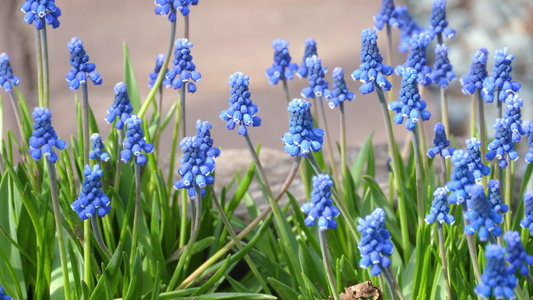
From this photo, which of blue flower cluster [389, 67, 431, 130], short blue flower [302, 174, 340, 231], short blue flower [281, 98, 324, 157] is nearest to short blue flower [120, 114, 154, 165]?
short blue flower [281, 98, 324, 157]

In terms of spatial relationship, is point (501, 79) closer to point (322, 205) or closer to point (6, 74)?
point (322, 205)

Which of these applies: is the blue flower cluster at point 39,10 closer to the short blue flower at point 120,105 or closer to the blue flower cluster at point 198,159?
the short blue flower at point 120,105

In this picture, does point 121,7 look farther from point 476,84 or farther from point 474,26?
point 476,84

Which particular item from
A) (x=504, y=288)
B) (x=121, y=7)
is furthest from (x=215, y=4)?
(x=504, y=288)

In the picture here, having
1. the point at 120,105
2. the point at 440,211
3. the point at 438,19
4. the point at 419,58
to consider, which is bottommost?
the point at 440,211

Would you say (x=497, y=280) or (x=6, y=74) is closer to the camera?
(x=497, y=280)

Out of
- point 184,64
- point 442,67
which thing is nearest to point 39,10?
point 184,64

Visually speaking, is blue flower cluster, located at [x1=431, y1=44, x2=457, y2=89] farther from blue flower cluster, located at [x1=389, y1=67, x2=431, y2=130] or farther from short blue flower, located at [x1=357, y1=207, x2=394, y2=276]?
short blue flower, located at [x1=357, y1=207, x2=394, y2=276]
